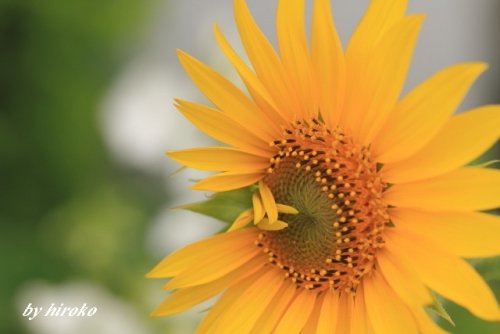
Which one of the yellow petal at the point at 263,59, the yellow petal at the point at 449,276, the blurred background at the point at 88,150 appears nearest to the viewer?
the yellow petal at the point at 449,276

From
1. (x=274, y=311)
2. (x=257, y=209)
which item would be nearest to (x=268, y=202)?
(x=257, y=209)

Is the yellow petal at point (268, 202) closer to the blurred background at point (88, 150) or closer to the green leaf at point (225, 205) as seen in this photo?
the green leaf at point (225, 205)

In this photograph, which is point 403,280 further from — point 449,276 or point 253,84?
point 253,84

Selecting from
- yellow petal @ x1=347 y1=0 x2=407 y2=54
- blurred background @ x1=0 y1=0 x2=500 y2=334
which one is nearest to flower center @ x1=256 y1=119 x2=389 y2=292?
yellow petal @ x1=347 y1=0 x2=407 y2=54

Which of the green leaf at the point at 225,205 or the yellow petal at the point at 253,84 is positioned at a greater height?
the yellow petal at the point at 253,84

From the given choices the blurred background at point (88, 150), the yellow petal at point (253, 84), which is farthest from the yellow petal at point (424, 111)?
the blurred background at point (88, 150)

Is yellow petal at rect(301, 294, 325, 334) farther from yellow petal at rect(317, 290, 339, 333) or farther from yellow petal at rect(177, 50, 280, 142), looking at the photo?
yellow petal at rect(177, 50, 280, 142)
